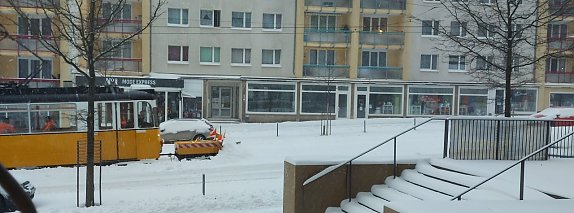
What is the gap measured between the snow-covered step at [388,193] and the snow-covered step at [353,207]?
409 millimetres

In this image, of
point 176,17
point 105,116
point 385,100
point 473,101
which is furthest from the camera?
point 473,101

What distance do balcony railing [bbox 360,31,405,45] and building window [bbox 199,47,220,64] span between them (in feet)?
35.2

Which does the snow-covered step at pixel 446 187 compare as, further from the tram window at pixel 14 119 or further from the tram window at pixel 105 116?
the tram window at pixel 14 119

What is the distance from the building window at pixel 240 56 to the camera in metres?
39.2

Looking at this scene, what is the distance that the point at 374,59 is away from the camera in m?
41.2

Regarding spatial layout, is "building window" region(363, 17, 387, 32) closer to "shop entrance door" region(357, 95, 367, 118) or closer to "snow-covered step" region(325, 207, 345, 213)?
"shop entrance door" region(357, 95, 367, 118)

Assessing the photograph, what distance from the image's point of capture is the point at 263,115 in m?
39.1

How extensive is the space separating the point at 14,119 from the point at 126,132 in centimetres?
337

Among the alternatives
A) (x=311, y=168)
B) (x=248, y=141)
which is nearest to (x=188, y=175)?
(x=311, y=168)

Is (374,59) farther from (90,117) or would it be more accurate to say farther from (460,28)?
(90,117)

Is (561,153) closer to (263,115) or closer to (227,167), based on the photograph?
(227,167)

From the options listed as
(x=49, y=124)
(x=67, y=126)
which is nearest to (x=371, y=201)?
(x=67, y=126)

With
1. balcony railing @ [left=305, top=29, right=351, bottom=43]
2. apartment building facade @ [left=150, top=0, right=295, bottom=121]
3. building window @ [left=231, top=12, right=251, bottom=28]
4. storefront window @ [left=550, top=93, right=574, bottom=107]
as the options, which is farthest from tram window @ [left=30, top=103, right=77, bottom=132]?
storefront window @ [left=550, top=93, right=574, bottom=107]

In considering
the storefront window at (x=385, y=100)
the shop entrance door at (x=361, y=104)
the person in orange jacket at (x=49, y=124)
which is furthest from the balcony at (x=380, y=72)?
the person in orange jacket at (x=49, y=124)
